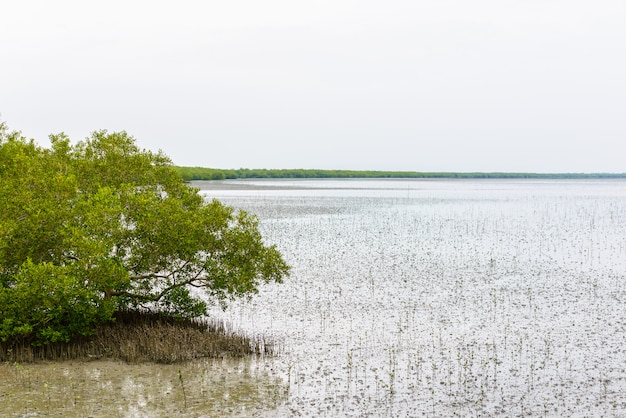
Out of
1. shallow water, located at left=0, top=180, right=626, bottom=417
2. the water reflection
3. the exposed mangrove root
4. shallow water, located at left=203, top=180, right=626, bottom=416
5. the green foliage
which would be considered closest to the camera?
the water reflection

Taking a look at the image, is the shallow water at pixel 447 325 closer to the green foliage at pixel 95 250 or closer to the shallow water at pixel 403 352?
the shallow water at pixel 403 352

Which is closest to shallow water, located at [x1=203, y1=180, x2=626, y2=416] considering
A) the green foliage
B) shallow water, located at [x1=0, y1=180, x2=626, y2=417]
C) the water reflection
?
shallow water, located at [x1=0, y1=180, x2=626, y2=417]

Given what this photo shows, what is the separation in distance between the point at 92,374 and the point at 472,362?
9.55m

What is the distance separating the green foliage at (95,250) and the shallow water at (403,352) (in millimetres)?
1558

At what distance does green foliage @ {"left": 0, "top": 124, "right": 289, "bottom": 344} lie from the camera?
15406 millimetres

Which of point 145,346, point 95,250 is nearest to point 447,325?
point 145,346

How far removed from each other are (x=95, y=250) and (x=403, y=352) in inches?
343

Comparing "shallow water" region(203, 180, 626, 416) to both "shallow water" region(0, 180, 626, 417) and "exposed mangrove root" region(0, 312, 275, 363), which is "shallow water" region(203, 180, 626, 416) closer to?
"shallow water" region(0, 180, 626, 417)

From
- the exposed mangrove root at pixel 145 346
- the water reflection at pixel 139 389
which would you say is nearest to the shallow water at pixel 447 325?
the water reflection at pixel 139 389

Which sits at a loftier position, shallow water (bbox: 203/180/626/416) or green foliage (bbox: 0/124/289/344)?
green foliage (bbox: 0/124/289/344)

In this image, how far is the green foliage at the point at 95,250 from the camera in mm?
15406

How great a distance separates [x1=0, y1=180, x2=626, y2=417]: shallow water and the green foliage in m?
1.56

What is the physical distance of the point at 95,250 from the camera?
52.2ft

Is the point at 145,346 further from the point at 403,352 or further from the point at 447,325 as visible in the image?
the point at 447,325
